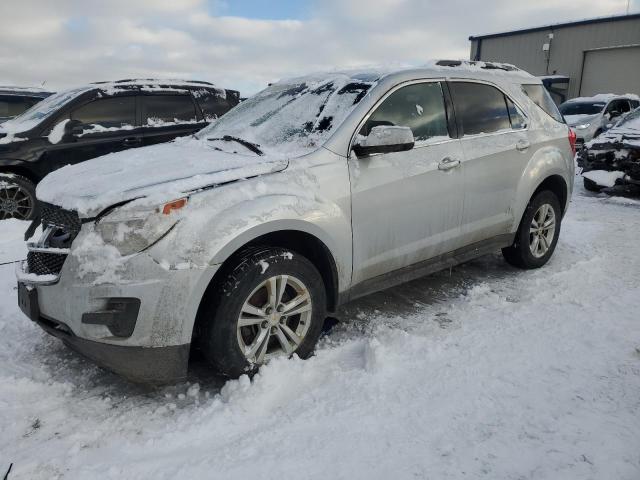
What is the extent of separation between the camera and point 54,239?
2.73 meters

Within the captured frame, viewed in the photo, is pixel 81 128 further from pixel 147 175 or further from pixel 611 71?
pixel 611 71

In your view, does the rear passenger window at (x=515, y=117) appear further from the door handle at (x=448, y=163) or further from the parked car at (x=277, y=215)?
the door handle at (x=448, y=163)

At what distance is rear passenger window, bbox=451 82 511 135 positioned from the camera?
390 cm

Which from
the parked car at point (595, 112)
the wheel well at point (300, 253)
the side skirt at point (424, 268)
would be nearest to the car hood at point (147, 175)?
the wheel well at point (300, 253)

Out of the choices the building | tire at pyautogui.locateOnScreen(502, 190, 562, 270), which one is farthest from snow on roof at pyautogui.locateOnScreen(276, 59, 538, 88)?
the building

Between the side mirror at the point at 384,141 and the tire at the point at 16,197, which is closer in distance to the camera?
the side mirror at the point at 384,141

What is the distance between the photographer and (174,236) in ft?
8.07

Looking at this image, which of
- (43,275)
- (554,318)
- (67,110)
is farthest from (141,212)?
(67,110)

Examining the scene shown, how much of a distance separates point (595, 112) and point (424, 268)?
560 inches

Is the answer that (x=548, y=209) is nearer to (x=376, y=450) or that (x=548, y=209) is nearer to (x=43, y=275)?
(x=376, y=450)

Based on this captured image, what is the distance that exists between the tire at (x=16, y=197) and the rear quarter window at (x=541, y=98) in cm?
544

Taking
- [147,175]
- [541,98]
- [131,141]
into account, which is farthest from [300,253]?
[131,141]

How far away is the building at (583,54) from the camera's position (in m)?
25.2

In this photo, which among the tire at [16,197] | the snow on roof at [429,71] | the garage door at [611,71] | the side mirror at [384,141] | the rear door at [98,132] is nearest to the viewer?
the side mirror at [384,141]
